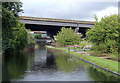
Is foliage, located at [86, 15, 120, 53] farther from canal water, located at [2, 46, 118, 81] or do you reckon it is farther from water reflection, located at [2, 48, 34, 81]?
water reflection, located at [2, 48, 34, 81]

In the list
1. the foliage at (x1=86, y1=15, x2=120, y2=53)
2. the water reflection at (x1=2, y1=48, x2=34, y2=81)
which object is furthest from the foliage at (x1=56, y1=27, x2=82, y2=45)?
the water reflection at (x1=2, y1=48, x2=34, y2=81)

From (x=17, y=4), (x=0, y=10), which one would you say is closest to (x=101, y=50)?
(x=17, y=4)

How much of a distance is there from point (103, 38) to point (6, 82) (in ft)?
84.3

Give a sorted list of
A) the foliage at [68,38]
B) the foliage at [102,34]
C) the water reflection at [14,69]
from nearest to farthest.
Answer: the water reflection at [14,69] < the foliage at [102,34] < the foliage at [68,38]

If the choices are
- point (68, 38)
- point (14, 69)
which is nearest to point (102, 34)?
point (14, 69)

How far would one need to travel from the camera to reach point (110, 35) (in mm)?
31500

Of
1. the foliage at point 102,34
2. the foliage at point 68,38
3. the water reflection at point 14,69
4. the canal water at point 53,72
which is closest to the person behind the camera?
the canal water at point 53,72

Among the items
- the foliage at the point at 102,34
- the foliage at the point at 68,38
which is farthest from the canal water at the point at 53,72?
the foliage at the point at 68,38

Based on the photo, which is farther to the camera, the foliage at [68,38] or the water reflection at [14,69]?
the foliage at [68,38]

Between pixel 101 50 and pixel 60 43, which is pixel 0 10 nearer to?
pixel 101 50

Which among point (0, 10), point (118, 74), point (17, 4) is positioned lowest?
point (118, 74)

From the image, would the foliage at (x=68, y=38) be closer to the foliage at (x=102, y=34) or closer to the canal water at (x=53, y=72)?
the foliage at (x=102, y=34)

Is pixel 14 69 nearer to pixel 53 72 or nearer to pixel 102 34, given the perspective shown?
pixel 53 72

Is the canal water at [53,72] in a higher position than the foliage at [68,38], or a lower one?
lower
